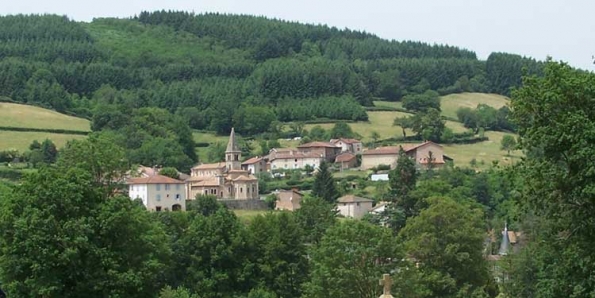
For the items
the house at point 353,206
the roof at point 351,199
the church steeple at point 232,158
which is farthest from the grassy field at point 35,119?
the house at point 353,206

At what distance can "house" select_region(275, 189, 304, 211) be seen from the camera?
139 meters

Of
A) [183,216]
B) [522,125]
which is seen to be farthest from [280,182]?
[522,125]

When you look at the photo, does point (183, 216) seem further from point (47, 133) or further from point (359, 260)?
point (47, 133)

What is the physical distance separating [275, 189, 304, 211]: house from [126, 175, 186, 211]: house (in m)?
10.6

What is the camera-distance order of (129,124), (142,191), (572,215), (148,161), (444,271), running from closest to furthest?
(572,215), (444,271), (142,191), (148,161), (129,124)

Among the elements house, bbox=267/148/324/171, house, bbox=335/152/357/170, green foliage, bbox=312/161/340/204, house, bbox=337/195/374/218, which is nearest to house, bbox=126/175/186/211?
green foliage, bbox=312/161/340/204

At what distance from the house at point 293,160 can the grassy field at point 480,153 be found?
18303 millimetres

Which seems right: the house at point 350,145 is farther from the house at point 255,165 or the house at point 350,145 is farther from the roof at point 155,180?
the roof at point 155,180

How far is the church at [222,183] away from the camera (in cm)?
14588

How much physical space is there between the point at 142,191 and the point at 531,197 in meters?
99.8

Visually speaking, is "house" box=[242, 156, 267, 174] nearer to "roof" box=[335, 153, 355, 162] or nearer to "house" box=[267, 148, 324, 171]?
"house" box=[267, 148, 324, 171]

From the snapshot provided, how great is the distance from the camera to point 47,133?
168250 mm

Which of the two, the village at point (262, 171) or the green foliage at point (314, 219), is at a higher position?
the green foliage at point (314, 219)

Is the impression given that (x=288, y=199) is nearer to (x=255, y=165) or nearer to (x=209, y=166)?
(x=209, y=166)
